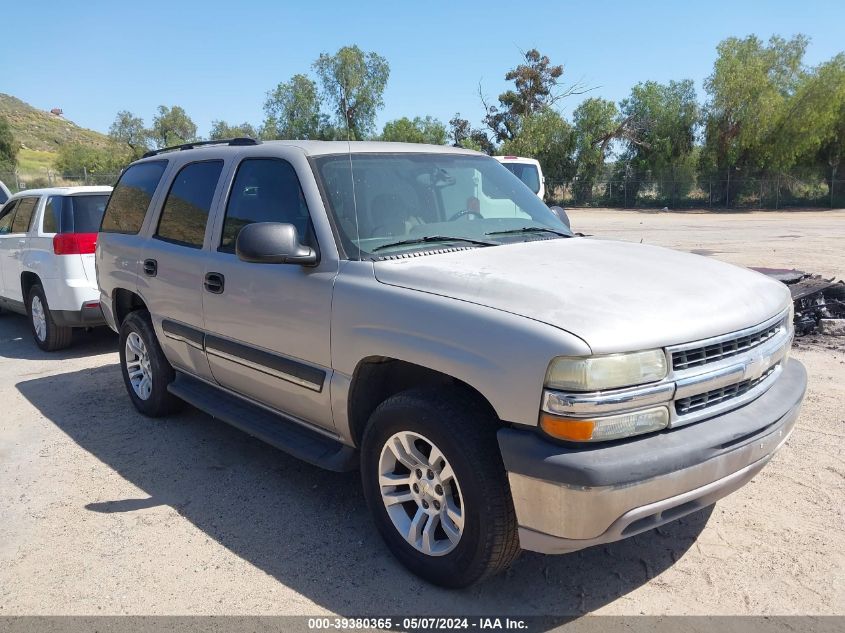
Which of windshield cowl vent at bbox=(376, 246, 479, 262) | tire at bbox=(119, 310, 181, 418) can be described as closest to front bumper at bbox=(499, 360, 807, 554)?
windshield cowl vent at bbox=(376, 246, 479, 262)

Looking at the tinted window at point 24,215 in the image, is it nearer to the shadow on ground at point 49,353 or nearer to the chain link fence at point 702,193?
the shadow on ground at point 49,353

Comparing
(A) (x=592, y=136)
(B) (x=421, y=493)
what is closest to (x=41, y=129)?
(A) (x=592, y=136)

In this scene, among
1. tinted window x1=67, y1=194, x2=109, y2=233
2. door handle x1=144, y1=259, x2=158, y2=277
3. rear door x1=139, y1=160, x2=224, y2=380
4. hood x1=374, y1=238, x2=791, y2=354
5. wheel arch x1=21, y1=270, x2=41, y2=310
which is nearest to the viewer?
hood x1=374, y1=238, x2=791, y2=354

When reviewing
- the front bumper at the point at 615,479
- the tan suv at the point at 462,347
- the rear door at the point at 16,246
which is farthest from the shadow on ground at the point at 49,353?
the front bumper at the point at 615,479

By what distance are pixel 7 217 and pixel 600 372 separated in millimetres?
8742

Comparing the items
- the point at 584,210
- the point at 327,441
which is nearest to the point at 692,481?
the point at 327,441

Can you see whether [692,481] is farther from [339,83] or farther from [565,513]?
[339,83]

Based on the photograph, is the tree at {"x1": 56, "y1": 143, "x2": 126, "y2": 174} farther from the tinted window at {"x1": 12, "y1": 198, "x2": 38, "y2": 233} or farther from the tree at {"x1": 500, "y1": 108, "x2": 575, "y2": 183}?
the tinted window at {"x1": 12, "y1": 198, "x2": 38, "y2": 233}

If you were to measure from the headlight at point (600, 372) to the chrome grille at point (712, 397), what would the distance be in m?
0.25

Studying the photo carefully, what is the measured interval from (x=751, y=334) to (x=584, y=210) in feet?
132

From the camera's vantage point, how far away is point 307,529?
11.8 feet

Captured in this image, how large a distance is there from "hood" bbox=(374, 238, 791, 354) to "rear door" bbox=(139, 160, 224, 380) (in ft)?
5.41

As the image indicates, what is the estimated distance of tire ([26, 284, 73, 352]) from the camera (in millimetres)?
7453

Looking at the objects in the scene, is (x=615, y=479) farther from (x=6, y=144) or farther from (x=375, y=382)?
(x=6, y=144)
